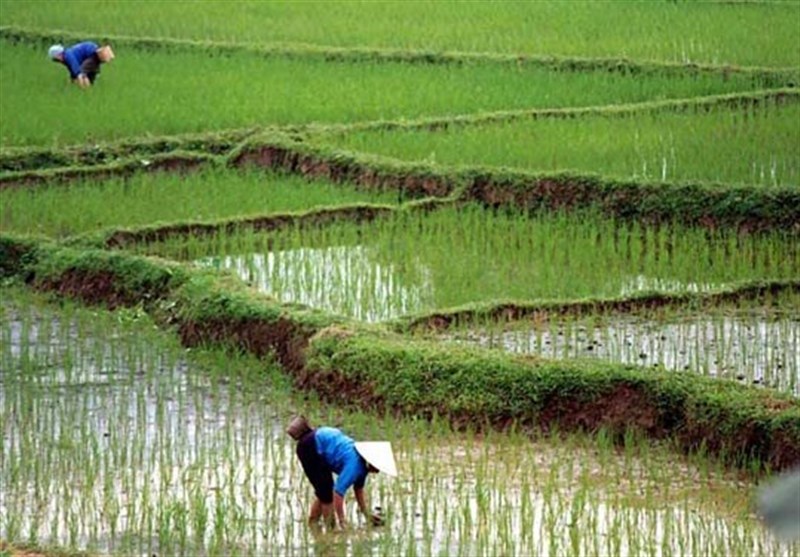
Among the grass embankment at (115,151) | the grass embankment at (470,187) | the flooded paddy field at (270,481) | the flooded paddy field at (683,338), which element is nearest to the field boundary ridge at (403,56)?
the grass embankment at (115,151)

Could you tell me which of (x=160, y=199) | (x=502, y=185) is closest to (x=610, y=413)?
(x=502, y=185)

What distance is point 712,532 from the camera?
548 centimetres

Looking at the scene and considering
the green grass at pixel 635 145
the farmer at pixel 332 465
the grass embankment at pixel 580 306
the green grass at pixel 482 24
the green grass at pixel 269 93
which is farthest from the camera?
the green grass at pixel 482 24

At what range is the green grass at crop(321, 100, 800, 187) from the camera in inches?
424

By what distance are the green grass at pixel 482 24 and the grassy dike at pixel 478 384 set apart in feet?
22.3

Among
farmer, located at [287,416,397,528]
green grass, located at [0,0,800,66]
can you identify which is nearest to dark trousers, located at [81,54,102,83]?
green grass, located at [0,0,800,66]

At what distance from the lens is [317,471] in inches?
224

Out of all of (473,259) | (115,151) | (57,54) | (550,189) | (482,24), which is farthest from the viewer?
(482,24)

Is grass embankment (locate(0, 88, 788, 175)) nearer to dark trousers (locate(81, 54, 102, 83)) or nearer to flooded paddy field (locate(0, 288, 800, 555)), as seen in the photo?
dark trousers (locate(81, 54, 102, 83))

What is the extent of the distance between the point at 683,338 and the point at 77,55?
7046 mm

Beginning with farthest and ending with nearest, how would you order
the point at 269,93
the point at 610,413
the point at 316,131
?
the point at 269,93 → the point at 316,131 → the point at 610,413

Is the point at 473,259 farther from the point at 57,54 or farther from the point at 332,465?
the point at 57,54

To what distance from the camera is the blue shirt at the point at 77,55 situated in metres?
13.7

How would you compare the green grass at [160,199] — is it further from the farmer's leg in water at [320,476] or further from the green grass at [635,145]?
the farmer's leg in water at [320,476]
